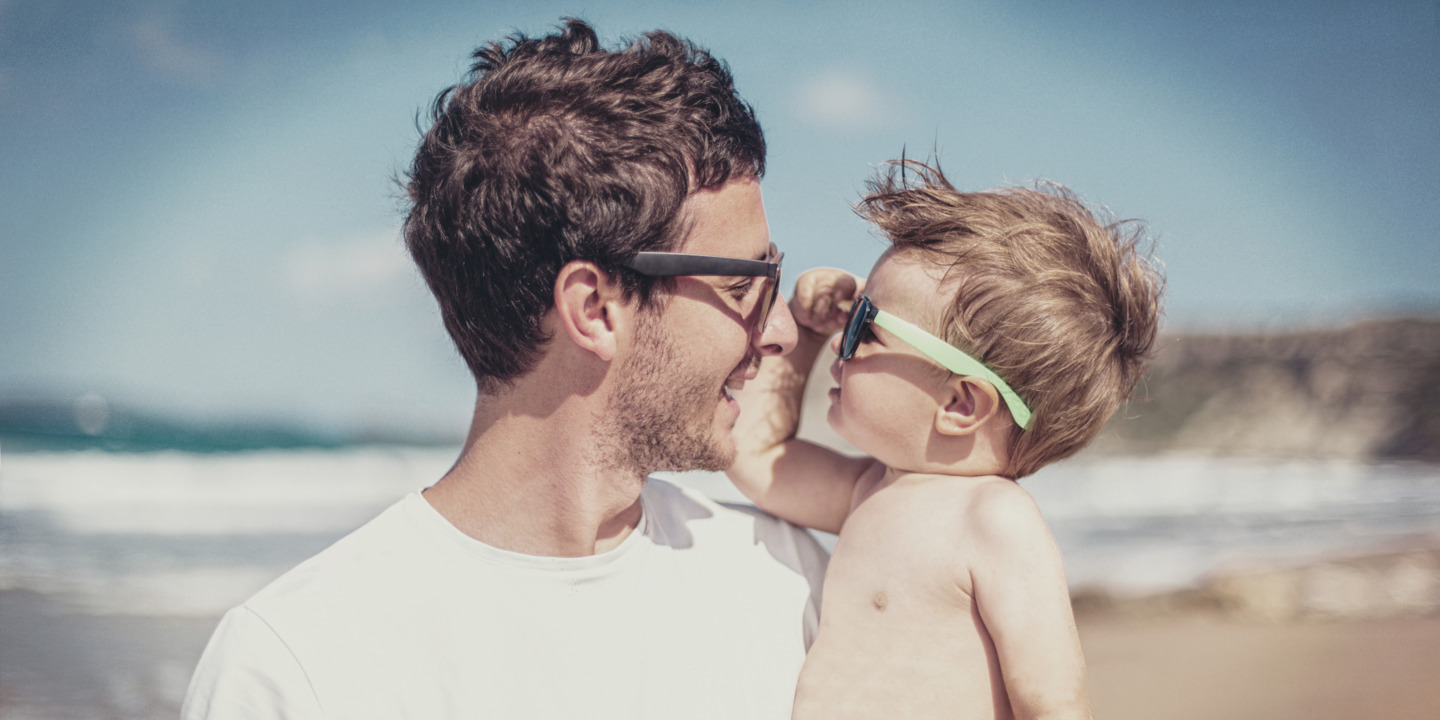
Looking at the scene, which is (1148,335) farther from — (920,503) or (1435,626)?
(1435,626)

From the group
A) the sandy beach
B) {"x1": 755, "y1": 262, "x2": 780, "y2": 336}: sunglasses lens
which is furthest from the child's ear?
the sandy beach

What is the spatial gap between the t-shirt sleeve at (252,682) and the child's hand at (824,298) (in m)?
1.51

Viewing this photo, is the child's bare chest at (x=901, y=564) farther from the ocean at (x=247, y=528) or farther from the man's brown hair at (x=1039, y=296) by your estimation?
the ocean at (x=247, y=528)

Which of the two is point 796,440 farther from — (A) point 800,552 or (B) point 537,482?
(B) point 537,482

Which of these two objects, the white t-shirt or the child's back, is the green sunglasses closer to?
the child's back

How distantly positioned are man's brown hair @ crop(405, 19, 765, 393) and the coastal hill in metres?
13.0

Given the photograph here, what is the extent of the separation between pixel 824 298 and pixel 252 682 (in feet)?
5.40

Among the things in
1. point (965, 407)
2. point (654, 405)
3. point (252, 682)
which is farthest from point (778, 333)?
point (252, 682)

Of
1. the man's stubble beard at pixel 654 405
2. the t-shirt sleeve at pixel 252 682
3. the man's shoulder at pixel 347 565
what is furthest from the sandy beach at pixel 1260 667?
the t-shirt sleeve at pixel 252 682

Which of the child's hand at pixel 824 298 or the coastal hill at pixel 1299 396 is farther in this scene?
the coastal hill at pixel 1299 396

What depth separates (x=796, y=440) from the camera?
2627mm

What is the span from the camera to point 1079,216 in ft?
7.90

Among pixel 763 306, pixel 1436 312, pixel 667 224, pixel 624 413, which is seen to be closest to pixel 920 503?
pixel 763 306

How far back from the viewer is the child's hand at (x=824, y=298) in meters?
2.56
